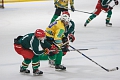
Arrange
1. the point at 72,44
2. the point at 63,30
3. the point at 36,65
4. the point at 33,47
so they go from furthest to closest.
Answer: the point at 72,44 < the point at 63,30 < the point at 36,65 < the point at 33,47

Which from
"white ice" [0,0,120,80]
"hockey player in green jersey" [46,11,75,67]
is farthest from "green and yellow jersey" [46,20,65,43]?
"white ice" [0,0,120,80]

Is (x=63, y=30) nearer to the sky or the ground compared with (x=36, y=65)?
nearer to the sky

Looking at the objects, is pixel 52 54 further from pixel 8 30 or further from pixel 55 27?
pixel 8 30

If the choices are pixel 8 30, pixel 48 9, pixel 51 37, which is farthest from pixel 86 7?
pixel 51 37

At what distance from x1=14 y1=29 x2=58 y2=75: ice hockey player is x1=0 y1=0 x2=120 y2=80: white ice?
0.14 m

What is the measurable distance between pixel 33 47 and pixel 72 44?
1923 mm

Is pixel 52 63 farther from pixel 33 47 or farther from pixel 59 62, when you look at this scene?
pixel 33 47

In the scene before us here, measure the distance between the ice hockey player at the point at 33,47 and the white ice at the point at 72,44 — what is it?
0.46 ft

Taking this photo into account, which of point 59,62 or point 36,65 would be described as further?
point 59,62

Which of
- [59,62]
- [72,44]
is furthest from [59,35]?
[72,44]

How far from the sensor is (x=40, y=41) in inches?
161

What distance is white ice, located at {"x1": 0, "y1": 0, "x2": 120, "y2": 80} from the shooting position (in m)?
4.23

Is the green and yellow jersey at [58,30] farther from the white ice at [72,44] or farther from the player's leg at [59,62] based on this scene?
the white ice at [72,44]

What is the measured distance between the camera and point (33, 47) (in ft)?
13.0
